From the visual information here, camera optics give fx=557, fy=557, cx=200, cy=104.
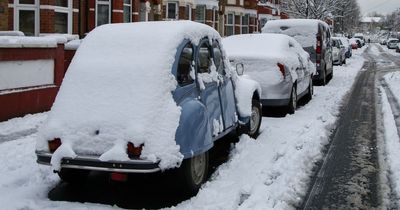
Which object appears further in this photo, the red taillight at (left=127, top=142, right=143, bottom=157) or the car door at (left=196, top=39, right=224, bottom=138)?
the car door at (left=196, top=39, right=224, bottom=138)

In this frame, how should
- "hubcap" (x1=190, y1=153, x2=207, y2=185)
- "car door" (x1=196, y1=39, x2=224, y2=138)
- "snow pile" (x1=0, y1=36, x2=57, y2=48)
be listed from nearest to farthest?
"hubcap" (x1=190, y1=153, x2=207, y2=185) → "car door" (x1=196, y1=39, x2=224, y2=138) → "snow pile" (x1=0, y1=36, x2=57, y2=48)

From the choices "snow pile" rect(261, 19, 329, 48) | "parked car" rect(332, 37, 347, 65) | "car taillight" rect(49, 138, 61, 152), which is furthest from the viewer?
"parked car" rect(332, 37, 347, 65)

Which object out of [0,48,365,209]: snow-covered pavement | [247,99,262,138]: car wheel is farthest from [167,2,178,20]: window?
[247,99,262,138]: car wheel

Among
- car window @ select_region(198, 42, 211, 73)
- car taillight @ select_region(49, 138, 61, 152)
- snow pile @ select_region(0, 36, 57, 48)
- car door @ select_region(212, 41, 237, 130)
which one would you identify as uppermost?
snow pile @ select_region(0, 36, 57, 48)

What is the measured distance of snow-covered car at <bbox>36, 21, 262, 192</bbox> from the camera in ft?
17.5

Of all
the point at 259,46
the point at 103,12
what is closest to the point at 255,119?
the point at 259,46

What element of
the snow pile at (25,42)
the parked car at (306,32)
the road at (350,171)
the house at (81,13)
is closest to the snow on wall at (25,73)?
the snow pile at (25,42)

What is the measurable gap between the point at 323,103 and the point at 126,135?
355 inches

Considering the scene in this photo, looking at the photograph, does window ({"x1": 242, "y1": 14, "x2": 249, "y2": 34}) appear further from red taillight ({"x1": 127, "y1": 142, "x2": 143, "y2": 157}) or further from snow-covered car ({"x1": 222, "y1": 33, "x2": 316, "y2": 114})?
red taillight ({"x1": 127, "y1": 142, "x2": 143, "y2": 157})

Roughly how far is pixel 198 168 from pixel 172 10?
2432cm

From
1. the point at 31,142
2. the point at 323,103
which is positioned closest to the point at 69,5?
the point at 323,103

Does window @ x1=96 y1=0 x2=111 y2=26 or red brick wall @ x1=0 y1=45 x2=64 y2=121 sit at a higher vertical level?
window @ x1=96 y1=0 x2=111 y2=26

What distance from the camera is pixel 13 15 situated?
1542 cm

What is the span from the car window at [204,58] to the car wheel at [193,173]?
1190 millimetres
